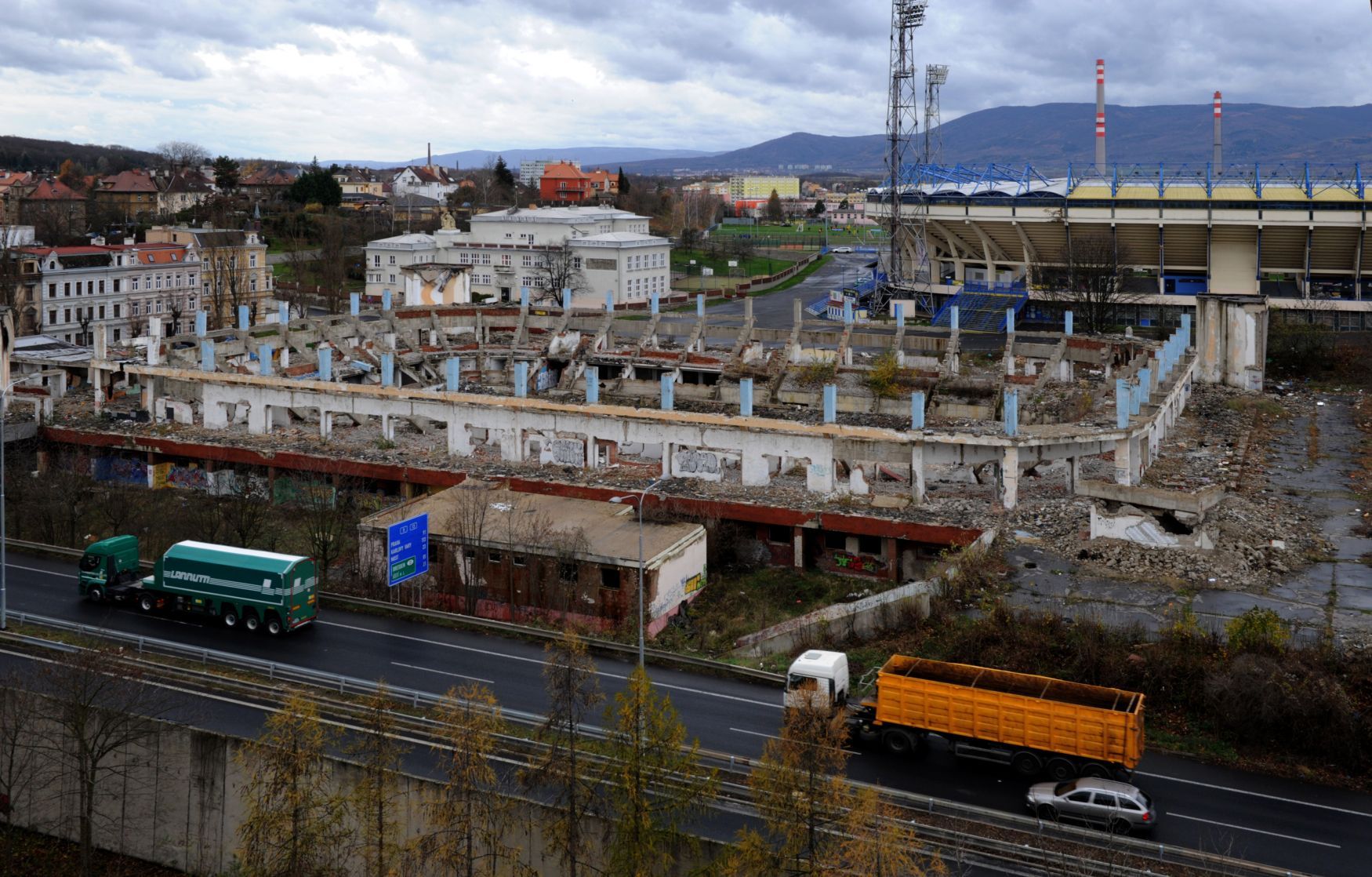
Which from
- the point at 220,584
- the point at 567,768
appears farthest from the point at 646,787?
the point at 220,584

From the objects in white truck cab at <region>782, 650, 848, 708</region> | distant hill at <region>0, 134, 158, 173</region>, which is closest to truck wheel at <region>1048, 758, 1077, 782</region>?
white truck cab at <region>782, 650, 848, 708</region>

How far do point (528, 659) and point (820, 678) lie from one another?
6.38 metres

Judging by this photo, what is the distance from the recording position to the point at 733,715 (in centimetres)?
2136

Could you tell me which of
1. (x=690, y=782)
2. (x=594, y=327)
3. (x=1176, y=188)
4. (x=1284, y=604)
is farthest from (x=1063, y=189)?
(x=690, y=782)

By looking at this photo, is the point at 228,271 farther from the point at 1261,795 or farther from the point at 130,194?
the point at 1261,795

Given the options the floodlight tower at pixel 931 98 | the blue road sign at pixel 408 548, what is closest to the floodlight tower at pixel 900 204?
the floodlight tower at pixel 931 98

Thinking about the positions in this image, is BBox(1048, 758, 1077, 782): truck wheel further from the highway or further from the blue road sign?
the blue road sign

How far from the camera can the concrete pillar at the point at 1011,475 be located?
32.0 meters

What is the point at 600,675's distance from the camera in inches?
909

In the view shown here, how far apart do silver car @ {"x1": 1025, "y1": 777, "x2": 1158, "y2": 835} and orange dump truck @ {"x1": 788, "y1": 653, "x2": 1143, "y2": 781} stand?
1.82 ft

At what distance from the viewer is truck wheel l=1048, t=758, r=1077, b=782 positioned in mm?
18344

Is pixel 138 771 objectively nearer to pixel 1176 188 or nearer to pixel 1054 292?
pixel 1054 292

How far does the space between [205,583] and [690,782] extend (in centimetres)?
1343

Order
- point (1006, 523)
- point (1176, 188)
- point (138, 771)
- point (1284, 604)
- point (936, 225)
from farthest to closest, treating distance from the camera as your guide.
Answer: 1. point (936, 225)
2. point (1176, 188)
3. point (1006, 523)
4. point (1284, 604)
5. point (138, 771)
